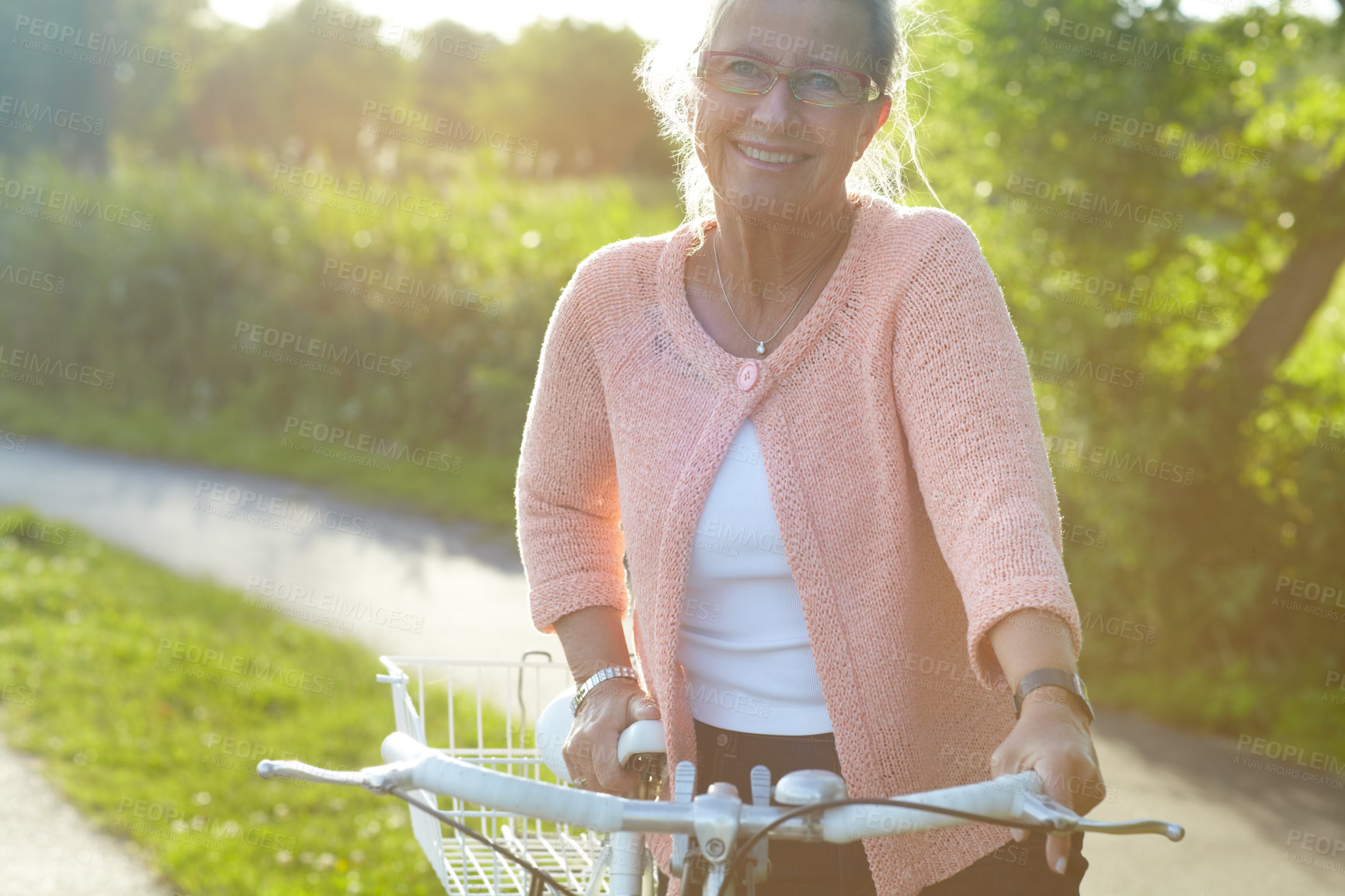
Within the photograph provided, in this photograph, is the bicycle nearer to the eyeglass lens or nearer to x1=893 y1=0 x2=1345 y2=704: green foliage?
the eyeglass lens

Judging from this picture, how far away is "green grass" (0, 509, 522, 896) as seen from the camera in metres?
4.28

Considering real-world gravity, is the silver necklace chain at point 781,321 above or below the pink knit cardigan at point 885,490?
above

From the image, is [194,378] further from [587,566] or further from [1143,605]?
[587,566]

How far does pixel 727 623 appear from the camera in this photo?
6.49 ft

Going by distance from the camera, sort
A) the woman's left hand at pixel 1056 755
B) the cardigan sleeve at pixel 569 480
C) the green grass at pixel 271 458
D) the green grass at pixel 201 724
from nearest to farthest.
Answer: the woman's left hand at pixel 1056 755, the cardigan sleeve at pixel 569 480, the green grass at pixel 201 724, the green grass at pixel 271 458

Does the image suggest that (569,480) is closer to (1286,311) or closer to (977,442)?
(977,442)

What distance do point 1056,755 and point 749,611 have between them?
0.58 meters

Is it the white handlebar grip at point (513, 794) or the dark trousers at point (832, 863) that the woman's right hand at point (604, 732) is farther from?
the white handlebar grip at point (513, 794)

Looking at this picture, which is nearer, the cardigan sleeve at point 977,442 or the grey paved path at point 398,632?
the cardigan sleeve at point 977,442

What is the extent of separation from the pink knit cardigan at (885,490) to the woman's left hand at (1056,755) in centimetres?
13

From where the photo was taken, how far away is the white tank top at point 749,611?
192 cm

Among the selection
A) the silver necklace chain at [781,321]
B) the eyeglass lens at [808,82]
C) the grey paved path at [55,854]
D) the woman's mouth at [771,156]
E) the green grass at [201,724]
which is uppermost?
the eyeglass lens at [808,82]

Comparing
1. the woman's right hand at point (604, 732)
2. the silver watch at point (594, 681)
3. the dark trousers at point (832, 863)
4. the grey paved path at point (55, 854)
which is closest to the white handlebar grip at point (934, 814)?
the dark trousers at point (832, 863)

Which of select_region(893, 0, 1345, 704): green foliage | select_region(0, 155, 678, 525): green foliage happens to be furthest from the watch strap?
select_region(0, 155, 678, 525): green foliage
